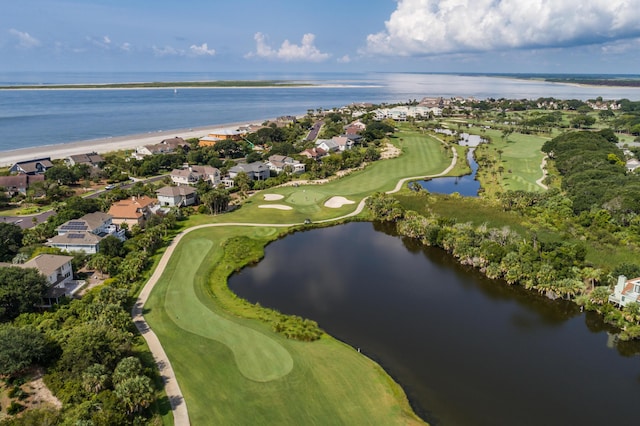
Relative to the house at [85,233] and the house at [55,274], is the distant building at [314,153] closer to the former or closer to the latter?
the house at [85,233]

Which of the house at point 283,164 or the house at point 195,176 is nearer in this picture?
the house at point 195,176

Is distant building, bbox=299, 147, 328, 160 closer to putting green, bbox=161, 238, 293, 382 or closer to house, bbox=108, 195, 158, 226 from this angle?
house, bbox=108, 195, 158, 226

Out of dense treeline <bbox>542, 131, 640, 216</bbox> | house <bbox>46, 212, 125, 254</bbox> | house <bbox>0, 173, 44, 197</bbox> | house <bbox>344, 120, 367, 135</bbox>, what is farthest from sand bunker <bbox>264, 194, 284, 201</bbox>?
house <bbox>344, 120, 367, 135</bbox>

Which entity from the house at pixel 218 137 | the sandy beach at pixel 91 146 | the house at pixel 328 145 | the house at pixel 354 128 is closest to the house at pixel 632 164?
the house at pixel 328 145

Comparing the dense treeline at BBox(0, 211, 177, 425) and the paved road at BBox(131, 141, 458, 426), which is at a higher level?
the dense treeline at BBox(0, 211, 177, 425)

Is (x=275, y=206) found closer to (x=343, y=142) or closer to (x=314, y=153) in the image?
(x=314, y=153)

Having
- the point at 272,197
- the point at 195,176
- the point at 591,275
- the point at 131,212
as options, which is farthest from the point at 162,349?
the point at 195,176
